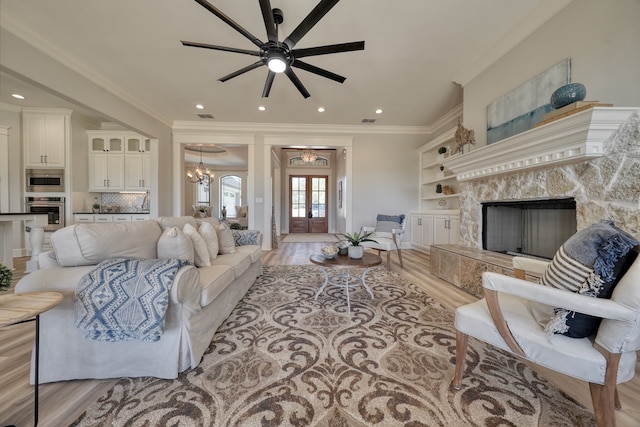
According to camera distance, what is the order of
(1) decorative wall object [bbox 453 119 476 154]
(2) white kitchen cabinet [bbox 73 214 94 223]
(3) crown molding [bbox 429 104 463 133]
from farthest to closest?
(2) white kitchen cabinet [bbox 73 214 94 223], (3) crown molding [bbox 429 104 463 133], (1) decorative wall object [bbox 453 119 476 154]

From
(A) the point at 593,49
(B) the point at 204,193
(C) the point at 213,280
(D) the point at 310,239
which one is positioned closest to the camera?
(C) the point at 213,280

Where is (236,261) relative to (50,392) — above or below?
above

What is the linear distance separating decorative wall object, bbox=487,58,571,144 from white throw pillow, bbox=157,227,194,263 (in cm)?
349

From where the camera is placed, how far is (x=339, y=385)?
136 cm

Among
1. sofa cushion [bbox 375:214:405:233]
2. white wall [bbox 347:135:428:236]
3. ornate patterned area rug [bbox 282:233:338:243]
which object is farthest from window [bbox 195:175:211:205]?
sofa cushion [bbox 375:214:405:233]

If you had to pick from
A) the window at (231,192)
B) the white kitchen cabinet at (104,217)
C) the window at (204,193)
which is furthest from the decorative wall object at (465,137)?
the window at (204,193)

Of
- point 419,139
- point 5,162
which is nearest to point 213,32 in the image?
point 419,139

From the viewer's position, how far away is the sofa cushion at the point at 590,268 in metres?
1.01

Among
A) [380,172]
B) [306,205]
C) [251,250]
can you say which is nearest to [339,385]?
[251,250]

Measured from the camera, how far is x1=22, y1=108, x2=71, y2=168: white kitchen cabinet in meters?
4.60

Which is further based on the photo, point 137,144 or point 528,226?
point 137,144

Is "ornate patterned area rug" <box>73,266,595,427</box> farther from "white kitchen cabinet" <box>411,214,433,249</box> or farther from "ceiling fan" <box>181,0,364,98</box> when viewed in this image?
"white kitchen cabinet" <box>411,214,433,249</box>

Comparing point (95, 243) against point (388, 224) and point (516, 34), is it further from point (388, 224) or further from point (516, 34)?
point (388, 224)

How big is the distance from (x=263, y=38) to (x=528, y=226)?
156 inches
